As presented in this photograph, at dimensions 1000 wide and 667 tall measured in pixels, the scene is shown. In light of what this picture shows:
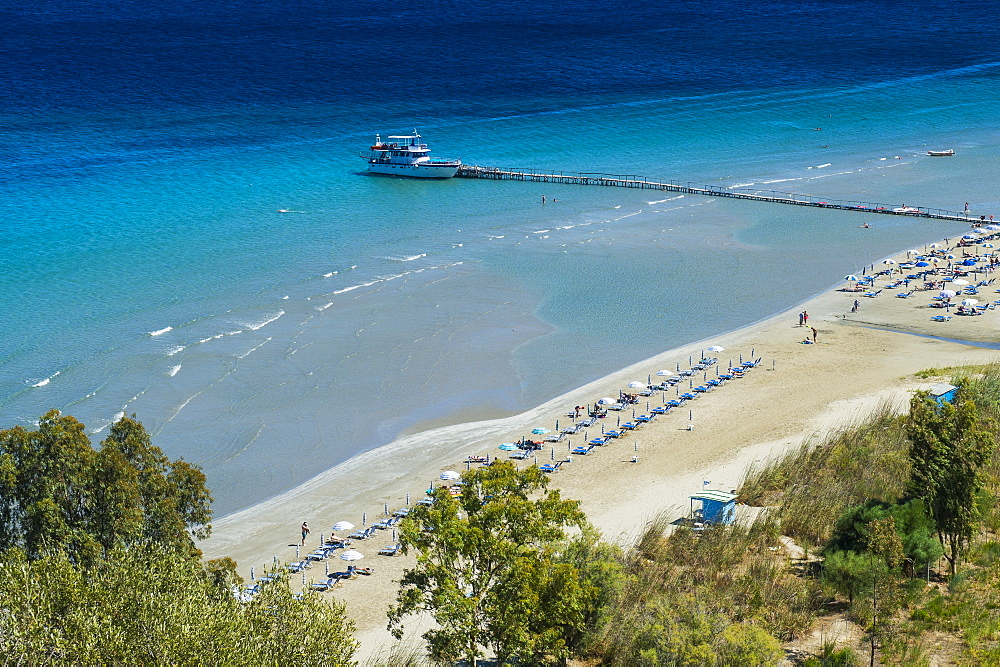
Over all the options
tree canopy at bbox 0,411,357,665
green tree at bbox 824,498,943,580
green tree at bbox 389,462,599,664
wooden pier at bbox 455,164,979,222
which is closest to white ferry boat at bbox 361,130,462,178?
wooden pier at bbox 455,164,979,222

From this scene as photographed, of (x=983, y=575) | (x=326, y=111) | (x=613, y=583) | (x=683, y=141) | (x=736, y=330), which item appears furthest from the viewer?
(x=326, y=111)

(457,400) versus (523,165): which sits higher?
(523,165)

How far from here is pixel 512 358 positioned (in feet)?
181

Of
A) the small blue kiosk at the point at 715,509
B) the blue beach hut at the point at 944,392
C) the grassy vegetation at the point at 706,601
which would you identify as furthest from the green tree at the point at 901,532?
the blue beach hut at the point at 944,392

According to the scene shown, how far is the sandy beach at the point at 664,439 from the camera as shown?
3597 cm

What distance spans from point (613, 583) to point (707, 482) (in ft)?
39.4

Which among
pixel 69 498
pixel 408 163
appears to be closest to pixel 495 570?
A: pixel 69 498

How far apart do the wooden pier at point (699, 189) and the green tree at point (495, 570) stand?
7321 cm

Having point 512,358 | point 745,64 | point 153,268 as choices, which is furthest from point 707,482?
point 745,64

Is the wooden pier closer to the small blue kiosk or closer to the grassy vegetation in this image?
the small blue kiosk

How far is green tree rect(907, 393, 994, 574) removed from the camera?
28.4 meters

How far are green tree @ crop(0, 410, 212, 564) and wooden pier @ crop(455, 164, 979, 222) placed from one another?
76042 millimetres

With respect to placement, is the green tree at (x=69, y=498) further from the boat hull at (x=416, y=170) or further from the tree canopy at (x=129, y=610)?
the boat hull at (x=416, y=170)

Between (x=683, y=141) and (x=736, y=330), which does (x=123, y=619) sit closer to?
(x=736, y=330)
